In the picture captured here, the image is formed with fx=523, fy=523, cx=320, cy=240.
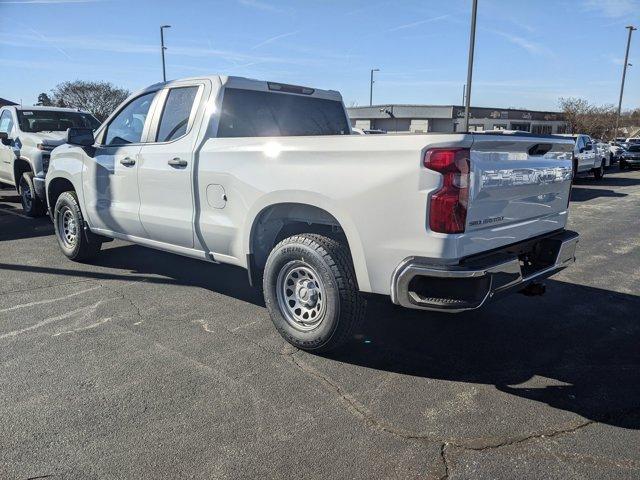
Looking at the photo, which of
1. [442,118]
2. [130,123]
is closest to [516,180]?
[130,123]

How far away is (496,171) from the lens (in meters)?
3.26

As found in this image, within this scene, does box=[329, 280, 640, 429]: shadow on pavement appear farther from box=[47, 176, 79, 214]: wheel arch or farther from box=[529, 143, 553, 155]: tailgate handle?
box=[47, 176, 79, 214]: wheel arch

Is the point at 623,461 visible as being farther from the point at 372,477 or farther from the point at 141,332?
the point at 141,332

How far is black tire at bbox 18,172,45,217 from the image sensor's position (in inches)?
368

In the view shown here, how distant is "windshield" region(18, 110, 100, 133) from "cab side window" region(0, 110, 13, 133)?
352 millimetres

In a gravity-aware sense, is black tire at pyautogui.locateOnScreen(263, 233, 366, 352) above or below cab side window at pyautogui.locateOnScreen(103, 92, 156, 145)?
below

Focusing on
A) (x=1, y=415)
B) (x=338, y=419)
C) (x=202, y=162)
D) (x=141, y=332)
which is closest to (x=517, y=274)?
(x=338, y=419)

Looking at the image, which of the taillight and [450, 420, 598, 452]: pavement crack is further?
the taillight

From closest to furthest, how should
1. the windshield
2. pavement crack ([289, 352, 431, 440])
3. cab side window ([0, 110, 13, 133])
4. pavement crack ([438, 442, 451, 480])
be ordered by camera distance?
pavement crack ([438, 442, 451, 480])
pavement crack ([289, 352, 431, 440])
the windshield
cab side window ([0, 110, 13, 133])

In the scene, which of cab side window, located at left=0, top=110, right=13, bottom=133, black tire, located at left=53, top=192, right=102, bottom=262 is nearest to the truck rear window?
black tire, located at left=53, top=192, right=102, bottom=262

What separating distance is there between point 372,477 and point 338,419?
53 centimetres

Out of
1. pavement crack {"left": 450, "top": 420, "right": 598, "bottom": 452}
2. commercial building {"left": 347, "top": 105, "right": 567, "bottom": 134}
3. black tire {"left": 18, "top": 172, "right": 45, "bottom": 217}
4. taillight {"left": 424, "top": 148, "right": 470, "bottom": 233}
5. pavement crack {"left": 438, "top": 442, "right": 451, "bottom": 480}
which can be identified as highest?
commercial building {"left": 347, "top": 105, "right": 567, "bottom": 134}

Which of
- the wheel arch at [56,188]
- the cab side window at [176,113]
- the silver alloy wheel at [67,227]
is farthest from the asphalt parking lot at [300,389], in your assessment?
the cab side window at [176,113]

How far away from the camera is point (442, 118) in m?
47.5
